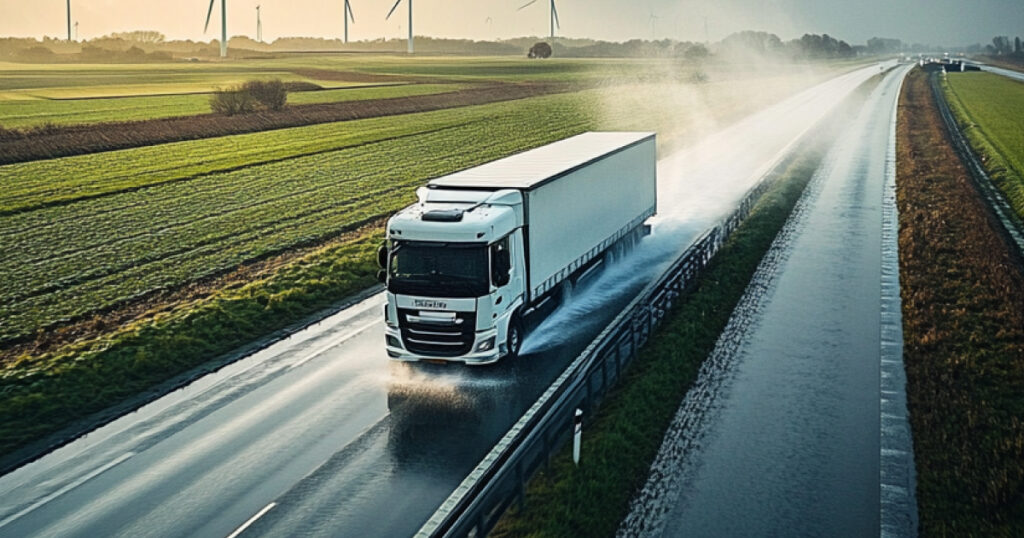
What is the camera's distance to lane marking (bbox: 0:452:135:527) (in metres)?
15.1

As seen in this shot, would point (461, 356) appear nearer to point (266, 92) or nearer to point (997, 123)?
point (266, 92)

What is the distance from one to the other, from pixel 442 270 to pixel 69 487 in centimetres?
774

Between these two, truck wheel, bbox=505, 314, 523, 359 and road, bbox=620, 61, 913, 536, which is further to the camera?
truck wheel, bbox=505, 314, 523, 359

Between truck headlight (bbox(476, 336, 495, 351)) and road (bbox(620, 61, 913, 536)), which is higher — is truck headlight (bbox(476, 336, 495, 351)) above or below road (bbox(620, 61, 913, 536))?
above

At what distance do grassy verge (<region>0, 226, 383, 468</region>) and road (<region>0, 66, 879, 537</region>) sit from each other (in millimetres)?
1032

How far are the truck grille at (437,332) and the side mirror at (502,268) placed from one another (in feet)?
2.94

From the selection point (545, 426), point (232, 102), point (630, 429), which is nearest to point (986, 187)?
point (630, 429)

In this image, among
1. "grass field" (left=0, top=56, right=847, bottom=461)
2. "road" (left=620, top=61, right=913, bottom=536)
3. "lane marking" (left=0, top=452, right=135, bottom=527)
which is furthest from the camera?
"grass field" (left=0, top=56, right=847, bottom=461)


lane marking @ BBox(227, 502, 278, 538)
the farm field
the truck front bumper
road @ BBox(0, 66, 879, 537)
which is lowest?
lane marking @ BBox(227, 502, 278, 538)

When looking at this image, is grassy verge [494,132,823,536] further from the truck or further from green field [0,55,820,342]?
green field [0,55,820,342]

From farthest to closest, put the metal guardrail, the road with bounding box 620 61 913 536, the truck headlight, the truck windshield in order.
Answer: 1. the metal guardrail
2. the truck headlight
3. the truck windshield
4. the road with bounding box 620 61 913 536

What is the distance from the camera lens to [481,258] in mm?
20312

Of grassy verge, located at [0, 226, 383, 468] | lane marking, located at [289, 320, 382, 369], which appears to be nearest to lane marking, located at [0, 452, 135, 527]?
grassy verge, located at [0, 226, 383, 468]

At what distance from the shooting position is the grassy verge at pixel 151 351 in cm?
1931
